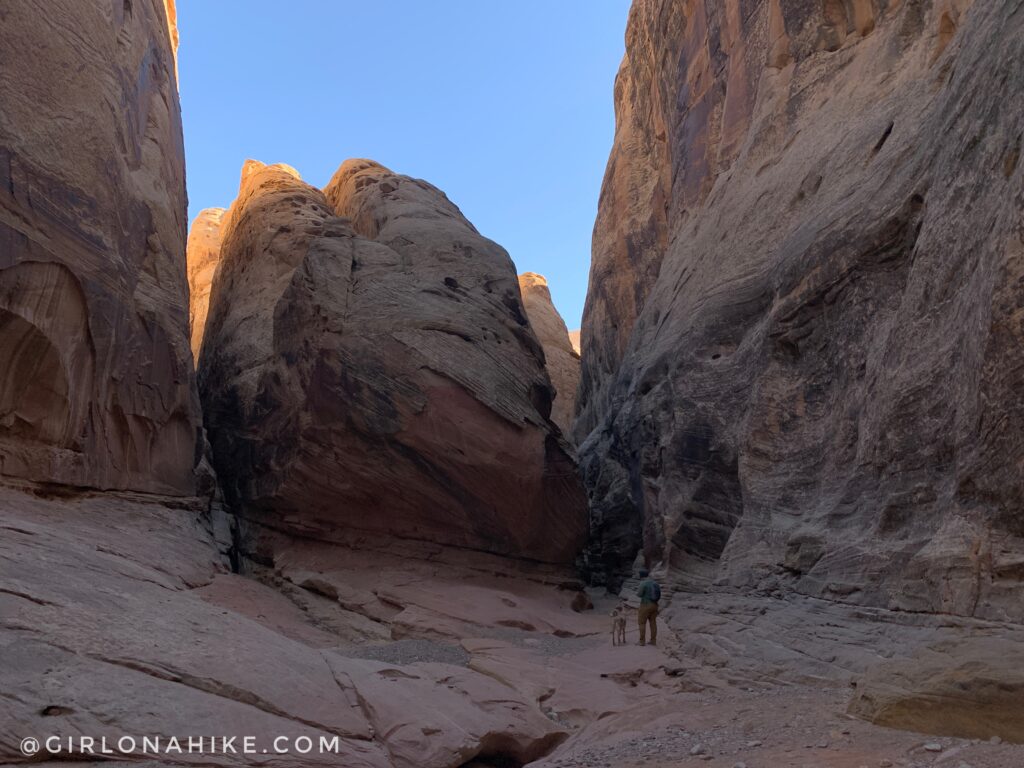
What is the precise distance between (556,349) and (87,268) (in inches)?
1194

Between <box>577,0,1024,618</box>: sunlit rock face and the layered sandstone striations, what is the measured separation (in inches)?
630

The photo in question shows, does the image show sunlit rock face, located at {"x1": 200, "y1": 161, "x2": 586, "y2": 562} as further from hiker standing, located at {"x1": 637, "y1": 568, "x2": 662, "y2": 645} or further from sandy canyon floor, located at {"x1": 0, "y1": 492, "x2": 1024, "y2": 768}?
hiker standing, located at {"x1": 637, "y1": 568, "x2": 662, "y2": 645}

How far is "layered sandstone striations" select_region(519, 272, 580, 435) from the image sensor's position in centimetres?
3984

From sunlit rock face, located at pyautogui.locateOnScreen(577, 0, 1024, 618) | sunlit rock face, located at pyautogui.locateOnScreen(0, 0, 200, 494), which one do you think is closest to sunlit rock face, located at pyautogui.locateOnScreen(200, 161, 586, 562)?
sunlit rock face, located at pyautogui.locateOnScreen(0, 0, 200, 494)

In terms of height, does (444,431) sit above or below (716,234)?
below

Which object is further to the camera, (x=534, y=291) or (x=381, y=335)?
(x=534, y=291)

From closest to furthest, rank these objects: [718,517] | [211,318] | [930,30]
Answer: [930,30], [718,517], [211,318]

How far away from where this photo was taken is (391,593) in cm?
1563

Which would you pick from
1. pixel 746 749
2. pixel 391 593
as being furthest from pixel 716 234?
pixel 746 749

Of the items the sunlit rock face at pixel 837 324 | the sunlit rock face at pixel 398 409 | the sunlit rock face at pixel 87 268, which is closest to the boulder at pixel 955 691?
the sunlit rock face at pixel 837 324

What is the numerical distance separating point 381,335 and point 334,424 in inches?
89.2

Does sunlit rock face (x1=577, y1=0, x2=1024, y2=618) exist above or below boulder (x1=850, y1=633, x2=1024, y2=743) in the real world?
above

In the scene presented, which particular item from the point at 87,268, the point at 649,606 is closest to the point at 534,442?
the point at 649,606

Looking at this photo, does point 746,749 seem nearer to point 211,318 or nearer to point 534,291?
point 211,318
